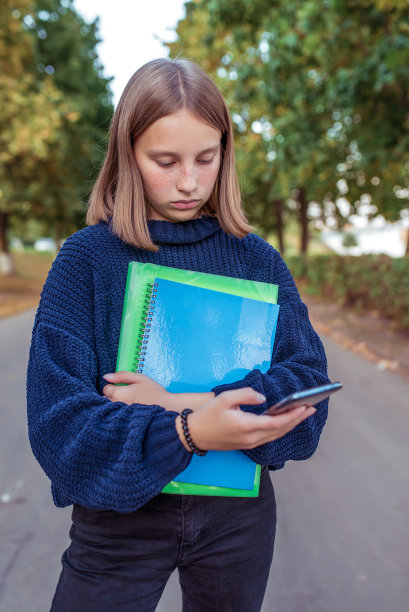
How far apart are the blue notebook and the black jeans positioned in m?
0.15

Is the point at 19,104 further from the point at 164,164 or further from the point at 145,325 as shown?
the point at 145,325

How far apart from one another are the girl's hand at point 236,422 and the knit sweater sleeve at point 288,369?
0.16 m

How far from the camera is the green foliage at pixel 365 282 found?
28.0ft

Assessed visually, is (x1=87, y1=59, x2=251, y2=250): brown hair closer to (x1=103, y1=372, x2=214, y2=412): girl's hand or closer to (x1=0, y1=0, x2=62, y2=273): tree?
(x1=103, y1=372, x2=214, y2=412): girl's hand

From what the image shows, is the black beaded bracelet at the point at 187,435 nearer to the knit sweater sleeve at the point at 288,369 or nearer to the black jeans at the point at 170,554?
the knit sweater sleeve at the point at 288,369

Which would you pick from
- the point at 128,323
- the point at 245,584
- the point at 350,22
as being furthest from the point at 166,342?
the point at 350,22

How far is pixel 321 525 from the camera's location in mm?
2971

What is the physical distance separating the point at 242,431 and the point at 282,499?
2.68m

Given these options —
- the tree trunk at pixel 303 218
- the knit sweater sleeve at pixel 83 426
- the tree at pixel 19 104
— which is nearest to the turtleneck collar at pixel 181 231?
the knit sweater sleeve at pixel 83 426

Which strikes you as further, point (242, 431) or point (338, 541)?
point (338, 541)

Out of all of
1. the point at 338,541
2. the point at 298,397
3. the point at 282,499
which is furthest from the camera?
the point at 282,499

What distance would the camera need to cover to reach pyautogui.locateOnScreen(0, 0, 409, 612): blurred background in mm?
2891

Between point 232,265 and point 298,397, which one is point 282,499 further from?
point 298,397

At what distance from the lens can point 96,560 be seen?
3.70ft
